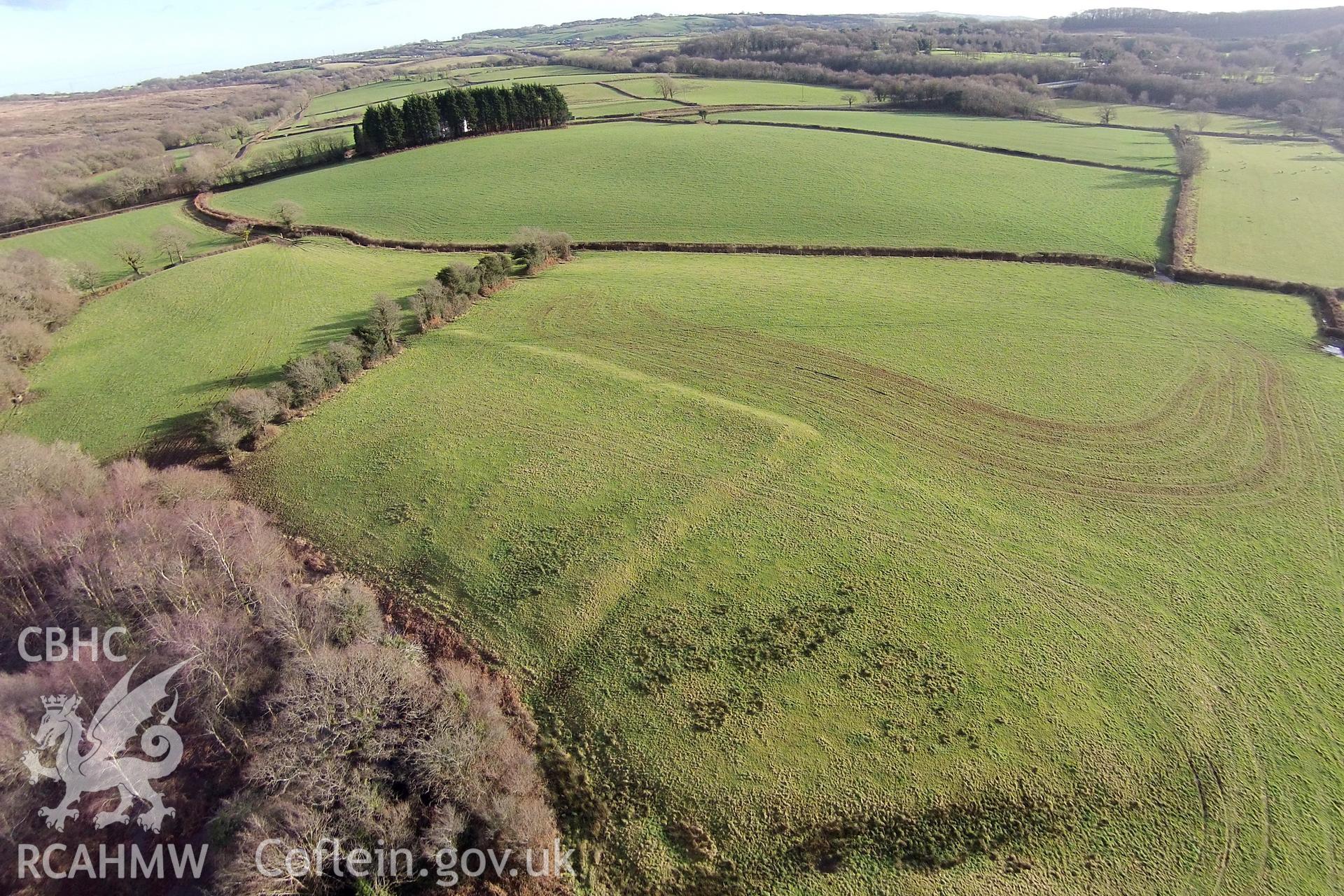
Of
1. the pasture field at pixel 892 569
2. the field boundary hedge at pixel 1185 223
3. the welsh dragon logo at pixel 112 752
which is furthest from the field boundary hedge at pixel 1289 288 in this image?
the welsh dragon logo at pixel 112 752

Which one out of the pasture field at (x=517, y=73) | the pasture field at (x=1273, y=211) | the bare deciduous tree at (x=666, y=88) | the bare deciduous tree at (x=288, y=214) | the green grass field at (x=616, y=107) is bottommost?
the pasture field at (x=1273, y=211)

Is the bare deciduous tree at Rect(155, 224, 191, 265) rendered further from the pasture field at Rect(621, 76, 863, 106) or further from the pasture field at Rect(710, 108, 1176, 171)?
the pasture field at Rect(621, 76, 863, 106)

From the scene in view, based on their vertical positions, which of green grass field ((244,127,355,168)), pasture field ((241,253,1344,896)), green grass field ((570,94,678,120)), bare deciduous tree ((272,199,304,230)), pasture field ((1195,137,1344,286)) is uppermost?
green grass field ((570,94,678,120))

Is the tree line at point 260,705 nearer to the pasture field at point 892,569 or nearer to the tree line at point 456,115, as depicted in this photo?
the pasture field at point 892,569

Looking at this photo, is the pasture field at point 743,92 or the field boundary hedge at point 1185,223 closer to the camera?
the field boundary hedge at point 1185,223

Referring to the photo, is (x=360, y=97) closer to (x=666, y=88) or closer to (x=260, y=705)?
(x=666, y=88)

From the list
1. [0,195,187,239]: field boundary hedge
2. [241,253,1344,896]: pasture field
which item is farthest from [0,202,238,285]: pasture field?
[241,253,1344,896]: pasture field

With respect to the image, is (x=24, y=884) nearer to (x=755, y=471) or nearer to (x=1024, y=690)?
(x=755, y=471)
